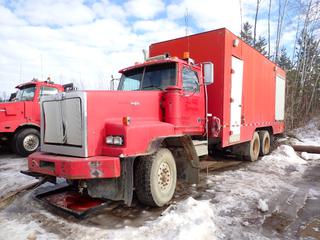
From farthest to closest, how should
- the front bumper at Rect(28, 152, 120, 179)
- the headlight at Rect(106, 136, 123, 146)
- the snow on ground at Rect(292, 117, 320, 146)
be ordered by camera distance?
the snow on ground at Rect(292, 117, 320, 146) → the headlight at Rect(106, 136, 123, 146) → the front bumper at Rect(28, 152, 120, 179)

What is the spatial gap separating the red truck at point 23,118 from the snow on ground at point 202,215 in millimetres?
3127

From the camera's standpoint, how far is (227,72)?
7492 millimetres

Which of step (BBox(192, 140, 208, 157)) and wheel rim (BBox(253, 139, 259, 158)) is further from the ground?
step (BBox(192, 140, 208, 157))

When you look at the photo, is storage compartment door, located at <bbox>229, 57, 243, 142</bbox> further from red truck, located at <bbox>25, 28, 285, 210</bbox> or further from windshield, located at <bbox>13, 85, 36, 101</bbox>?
windshield, located at <bbox>13, 85, 36, 101</bbox>

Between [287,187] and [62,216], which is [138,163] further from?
[287,187]

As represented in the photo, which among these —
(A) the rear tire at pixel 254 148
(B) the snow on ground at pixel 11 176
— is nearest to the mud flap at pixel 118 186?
(B) the snow on ground at pixel 11 176

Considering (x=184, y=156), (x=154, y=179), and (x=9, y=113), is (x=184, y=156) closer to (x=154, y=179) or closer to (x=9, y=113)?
(x=154, y=179)

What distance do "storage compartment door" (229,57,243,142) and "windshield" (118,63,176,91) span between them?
8.14 ft

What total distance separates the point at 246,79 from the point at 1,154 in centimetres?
951

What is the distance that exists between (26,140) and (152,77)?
651 centimetres

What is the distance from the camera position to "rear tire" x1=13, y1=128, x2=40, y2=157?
10.5m

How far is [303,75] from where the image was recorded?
24.2 m

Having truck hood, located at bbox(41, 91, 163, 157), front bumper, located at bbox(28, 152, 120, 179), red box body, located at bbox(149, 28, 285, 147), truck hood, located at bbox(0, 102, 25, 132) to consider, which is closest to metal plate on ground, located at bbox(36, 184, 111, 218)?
front bumper, located at bbox(28, 152, 120, 179)

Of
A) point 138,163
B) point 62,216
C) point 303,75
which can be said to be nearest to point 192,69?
point 138,163
